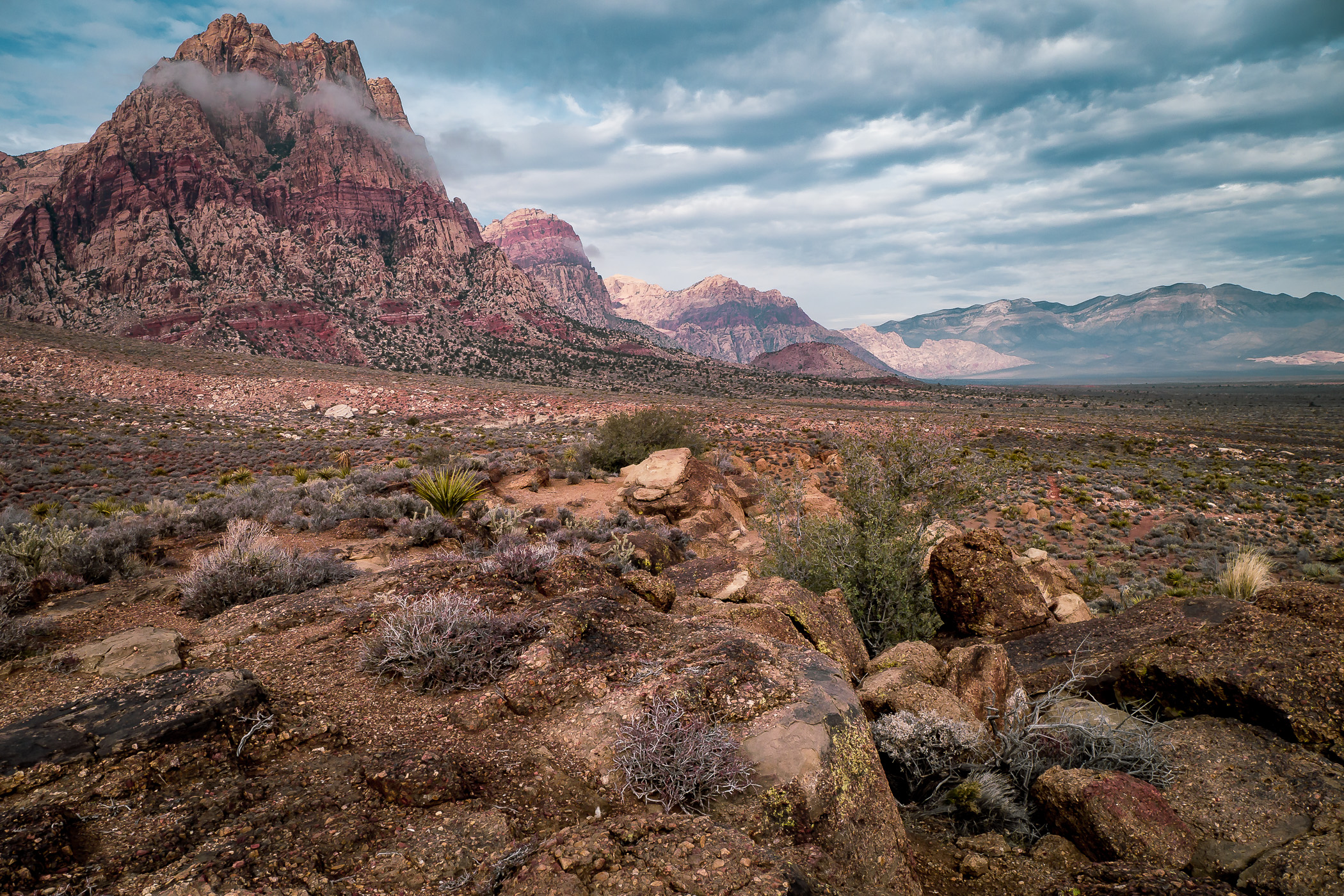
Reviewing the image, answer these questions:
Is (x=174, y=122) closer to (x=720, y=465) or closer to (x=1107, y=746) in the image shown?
(x=720, y=465)

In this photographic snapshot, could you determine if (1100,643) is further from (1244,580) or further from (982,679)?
(1244,580)

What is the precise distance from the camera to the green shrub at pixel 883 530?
7.79 m

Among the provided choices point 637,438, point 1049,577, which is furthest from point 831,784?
point 637,438

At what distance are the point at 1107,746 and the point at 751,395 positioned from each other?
70.5 m

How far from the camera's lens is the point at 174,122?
105m

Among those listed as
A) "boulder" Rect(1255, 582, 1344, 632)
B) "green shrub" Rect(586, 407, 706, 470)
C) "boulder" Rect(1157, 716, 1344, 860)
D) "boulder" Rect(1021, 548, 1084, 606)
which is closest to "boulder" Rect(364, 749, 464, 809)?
"boulder" Rect(1157, 716, 1344, 860)

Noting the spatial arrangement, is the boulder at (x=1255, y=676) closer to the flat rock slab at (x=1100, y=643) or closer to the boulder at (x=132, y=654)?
the flat rock slab at (x=1100, y=643)

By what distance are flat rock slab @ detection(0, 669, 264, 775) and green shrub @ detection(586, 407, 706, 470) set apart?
16834 millimetres

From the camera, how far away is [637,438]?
21266mm

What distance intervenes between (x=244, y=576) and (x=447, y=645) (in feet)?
12.1

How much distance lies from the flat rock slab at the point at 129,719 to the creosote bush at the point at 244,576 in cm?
292

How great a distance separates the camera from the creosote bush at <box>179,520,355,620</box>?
605 cm

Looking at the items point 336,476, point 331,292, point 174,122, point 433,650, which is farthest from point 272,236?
point 433,650

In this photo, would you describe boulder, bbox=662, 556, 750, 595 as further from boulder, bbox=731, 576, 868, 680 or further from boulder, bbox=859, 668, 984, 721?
boulder, bbox=859, 668, 984, 721
